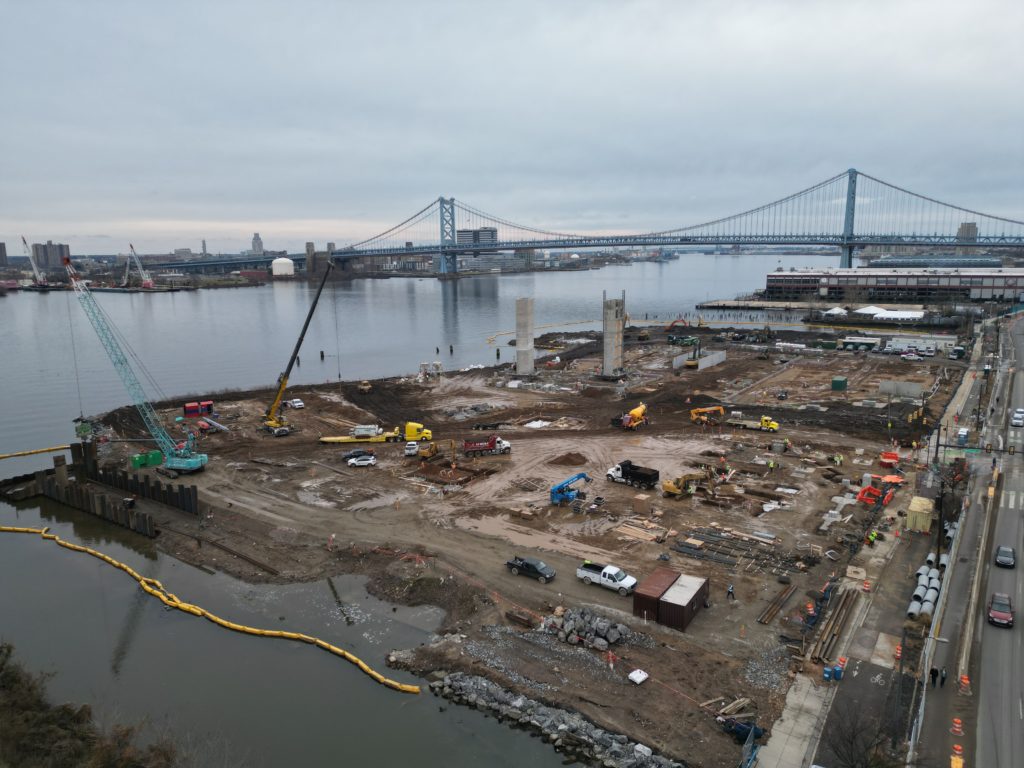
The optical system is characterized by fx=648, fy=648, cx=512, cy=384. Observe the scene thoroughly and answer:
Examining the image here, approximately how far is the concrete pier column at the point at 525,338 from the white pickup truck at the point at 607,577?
34551 mm

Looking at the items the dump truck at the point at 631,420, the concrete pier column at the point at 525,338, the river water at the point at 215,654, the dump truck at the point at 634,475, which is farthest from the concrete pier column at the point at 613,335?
the river water at the point at 215,654

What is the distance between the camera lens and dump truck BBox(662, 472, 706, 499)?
25719 millimetres

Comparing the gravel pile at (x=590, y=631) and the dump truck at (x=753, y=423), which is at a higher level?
the dump truck at (x=753, y=423)

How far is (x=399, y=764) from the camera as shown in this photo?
13.7 metres

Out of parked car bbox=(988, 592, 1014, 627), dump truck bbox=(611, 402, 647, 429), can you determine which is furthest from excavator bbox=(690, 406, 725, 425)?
parked car bbox=(988, 592, 1014, 627)

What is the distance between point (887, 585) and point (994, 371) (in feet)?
138

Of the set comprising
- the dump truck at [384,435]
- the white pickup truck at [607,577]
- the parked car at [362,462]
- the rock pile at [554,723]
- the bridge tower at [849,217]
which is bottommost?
the rock pile at [554,723]

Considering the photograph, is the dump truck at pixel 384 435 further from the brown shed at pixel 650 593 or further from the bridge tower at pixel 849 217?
the bridge tower at pixel 849 217

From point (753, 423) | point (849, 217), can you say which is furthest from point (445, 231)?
point (753, 423)

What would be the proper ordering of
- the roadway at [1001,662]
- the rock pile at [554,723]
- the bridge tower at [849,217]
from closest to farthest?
the roadway at [1001,662], the rock pile at [554,723], the bridge tower at [849,217]

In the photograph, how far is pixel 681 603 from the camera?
16703mm

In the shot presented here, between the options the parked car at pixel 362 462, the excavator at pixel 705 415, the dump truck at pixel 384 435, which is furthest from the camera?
the excavator at pixel 705 415

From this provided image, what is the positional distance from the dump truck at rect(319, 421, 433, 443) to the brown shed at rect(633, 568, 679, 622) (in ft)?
61.0

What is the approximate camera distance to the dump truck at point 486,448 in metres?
31.8
